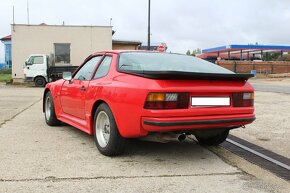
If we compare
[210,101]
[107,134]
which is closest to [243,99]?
[210,101]

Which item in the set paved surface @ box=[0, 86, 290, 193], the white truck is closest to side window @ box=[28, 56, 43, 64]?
the white truck

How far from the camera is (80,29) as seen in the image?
26.6 metres

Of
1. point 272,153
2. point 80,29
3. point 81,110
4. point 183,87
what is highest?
point 80,29

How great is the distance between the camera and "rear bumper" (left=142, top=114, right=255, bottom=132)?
450 cm

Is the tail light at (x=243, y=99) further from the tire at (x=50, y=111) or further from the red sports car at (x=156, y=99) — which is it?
the tire at (x=50, y=111)

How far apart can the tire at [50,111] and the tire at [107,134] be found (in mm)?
2245

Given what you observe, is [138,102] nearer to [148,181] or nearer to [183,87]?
[183,87]

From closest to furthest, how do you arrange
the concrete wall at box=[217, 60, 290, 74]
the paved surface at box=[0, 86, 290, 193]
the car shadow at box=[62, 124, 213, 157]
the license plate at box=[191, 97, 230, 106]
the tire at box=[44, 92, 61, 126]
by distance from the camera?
the paved surface at box=[0, 86, 290, 193] → the license plate at box=[191, 97, 230, 106] → the car shadow at box=[62, 124, 213, 157] → the tire at box=[44, 92, 61, 126] → the concrete wall at box=[217, 60, 290, 74]

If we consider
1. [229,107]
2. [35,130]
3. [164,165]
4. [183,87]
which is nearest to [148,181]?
[164,165]

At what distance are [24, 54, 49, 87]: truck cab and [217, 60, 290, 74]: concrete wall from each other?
2656 centimetres

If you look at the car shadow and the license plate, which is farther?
the car shadow

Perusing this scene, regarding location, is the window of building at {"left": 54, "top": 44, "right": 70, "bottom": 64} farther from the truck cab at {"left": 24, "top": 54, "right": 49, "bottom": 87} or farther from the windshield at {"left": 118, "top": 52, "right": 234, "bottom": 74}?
the windshield at {"left": 118, "top": 52, "right": 234, "bottom": 74}

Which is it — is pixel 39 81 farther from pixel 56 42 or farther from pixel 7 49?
pixel 7 49

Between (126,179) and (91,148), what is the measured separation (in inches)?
62.7
